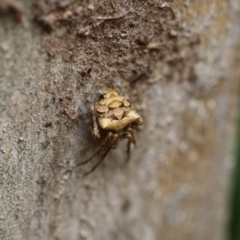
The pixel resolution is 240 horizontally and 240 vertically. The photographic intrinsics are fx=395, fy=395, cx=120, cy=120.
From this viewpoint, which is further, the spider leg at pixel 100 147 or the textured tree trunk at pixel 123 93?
the spider leg at pixel 100 147

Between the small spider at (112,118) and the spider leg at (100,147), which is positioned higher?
the small spider at (112,118)

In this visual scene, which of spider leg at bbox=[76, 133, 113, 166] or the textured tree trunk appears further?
spider leg at bbox=[76, 133, 113, 166]

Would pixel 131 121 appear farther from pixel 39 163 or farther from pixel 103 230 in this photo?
pixel 103 230

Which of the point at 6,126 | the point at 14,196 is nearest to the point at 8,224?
the point at 14,196

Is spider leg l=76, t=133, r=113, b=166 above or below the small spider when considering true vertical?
below
